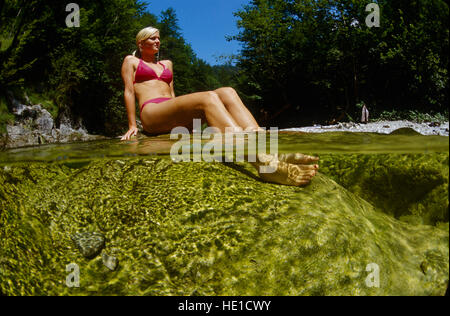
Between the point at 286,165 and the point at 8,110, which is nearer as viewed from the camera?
the point at 286,165

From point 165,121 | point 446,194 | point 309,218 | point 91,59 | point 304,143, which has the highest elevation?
point 91,59

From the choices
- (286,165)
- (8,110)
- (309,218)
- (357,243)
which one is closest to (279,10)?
(286,165)

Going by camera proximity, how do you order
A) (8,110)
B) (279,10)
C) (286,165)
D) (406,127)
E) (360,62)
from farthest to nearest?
(8,110), (279,10), (360,62), (286,165), (406,127)

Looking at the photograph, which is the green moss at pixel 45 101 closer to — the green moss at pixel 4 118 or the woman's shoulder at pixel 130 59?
the green moss at pixel 4 118

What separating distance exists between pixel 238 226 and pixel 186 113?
96 centimetres

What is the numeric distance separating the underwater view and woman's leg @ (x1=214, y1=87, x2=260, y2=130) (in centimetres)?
30

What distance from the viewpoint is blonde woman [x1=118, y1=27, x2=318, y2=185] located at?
6.96ft

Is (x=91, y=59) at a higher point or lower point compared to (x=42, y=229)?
higher

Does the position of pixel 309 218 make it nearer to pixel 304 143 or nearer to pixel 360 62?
pixel 304 143

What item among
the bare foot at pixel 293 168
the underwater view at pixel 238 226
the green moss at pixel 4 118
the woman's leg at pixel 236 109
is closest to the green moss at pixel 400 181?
the underwater view at pixel 238 226

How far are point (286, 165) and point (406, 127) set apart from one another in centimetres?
78

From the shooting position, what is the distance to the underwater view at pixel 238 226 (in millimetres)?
1704

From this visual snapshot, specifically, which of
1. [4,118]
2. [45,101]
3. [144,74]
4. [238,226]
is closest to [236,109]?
[238,226]

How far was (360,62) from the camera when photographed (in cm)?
242
